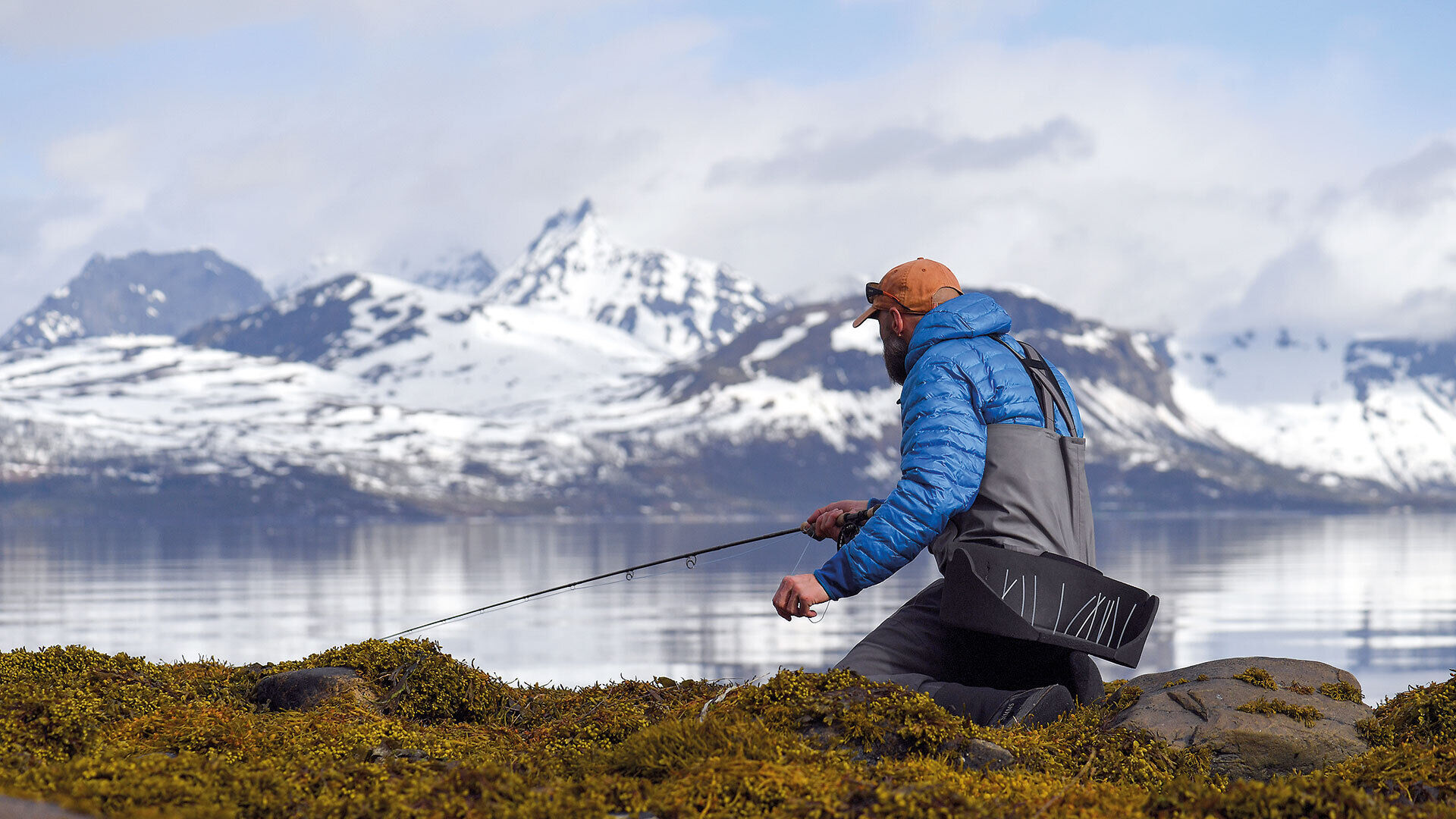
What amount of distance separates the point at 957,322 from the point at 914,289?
18.7 inches

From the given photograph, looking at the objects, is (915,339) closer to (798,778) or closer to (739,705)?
(739,705)

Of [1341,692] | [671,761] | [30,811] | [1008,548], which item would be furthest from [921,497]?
[30,811]

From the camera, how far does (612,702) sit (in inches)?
310

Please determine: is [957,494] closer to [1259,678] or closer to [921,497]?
[921,497]

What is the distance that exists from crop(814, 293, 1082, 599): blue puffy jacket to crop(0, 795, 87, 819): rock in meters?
3.30

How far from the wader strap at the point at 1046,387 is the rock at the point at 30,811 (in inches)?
179

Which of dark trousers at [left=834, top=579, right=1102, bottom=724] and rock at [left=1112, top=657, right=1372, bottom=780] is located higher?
dark trousers at [left=834, top=579, right=1102, bottom=724]

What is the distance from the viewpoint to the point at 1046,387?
7.00 meters

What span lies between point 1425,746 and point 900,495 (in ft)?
8.63

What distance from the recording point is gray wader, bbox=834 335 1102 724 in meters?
6.67

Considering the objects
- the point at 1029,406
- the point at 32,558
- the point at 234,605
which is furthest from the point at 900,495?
the point at 32,558

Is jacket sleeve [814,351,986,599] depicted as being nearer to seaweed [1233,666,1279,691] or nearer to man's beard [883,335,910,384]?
man's beard [883,335,910,384]

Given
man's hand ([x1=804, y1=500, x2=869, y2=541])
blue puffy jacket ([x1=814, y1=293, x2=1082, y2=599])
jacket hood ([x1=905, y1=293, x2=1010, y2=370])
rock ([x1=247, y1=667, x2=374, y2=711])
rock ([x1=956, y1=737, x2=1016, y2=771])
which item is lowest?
rock ([x1=247, y1=667, x2=374, y2=711])

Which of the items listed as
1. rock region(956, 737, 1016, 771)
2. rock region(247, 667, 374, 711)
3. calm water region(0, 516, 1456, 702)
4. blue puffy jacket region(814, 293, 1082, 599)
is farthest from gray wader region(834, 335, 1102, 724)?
calm water region(0, 516, 1456, 702)
